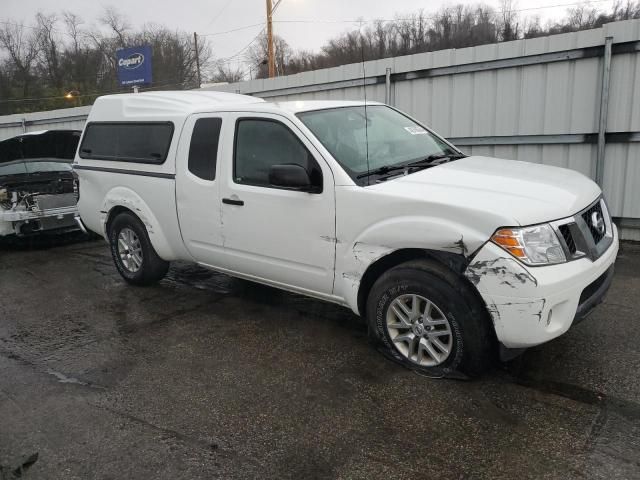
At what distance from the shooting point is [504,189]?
136 inches

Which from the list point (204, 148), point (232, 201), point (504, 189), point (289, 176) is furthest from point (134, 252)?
point (504, 189)

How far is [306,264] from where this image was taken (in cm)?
411

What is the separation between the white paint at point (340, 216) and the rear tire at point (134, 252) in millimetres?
209

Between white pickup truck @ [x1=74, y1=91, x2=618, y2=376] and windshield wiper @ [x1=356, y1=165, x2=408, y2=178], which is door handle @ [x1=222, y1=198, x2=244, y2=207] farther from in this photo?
windshield wiper @ [x1=356, y1=165, x2=408, y2=178]

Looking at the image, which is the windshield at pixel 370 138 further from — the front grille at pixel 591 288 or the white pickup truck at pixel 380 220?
the front grille at pixel 591 288

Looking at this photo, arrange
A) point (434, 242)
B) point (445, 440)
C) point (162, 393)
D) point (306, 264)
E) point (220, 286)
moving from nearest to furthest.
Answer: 1. point (445, 440)
2. point (434, 242)
3. point (162, 393)
4. point (306, 264)
5. point (220, 286)

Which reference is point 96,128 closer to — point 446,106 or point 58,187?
point 58,187

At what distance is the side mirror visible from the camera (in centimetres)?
384

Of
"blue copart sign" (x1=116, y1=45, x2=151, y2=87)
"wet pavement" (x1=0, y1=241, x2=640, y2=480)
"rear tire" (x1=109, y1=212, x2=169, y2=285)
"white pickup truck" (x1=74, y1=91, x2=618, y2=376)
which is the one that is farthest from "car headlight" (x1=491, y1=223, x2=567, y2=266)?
"blue copart sign" (x1=116, y1=45, x2=151, y2=87)

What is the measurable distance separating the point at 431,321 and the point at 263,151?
192cm

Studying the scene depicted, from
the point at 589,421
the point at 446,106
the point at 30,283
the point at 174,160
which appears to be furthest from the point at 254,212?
the point at 446,106

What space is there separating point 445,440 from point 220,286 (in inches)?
139

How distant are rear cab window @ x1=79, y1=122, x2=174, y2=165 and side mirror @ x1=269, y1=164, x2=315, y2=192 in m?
1.80

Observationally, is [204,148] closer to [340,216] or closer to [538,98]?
[340,216]
